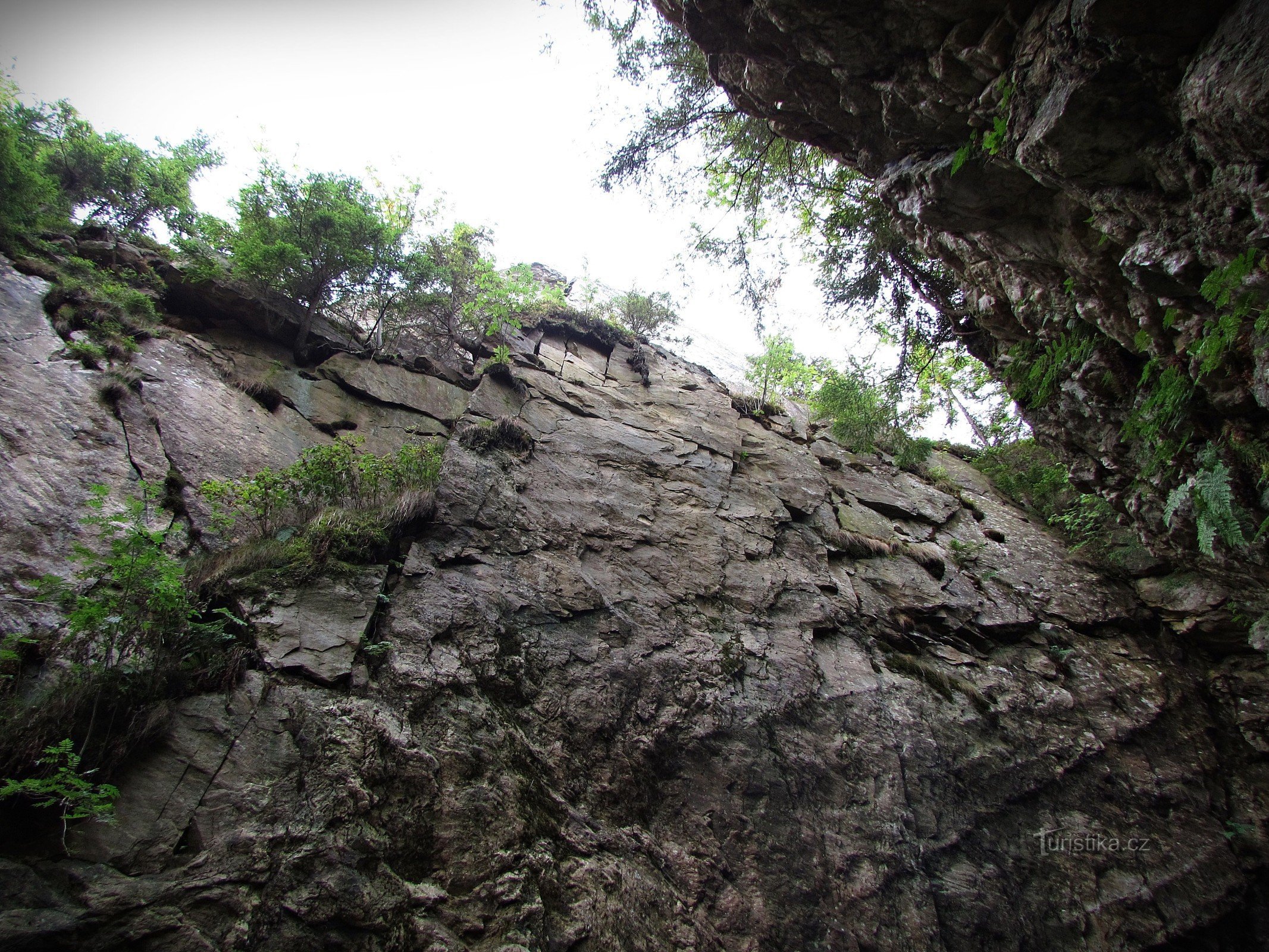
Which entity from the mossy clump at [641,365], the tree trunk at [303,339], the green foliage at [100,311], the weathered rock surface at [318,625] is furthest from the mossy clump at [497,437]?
the mossy clump at [641,365]

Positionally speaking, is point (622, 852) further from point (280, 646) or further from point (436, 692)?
point (280, 646)

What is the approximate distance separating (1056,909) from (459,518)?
9182mm

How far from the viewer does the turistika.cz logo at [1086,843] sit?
6598 millimetres

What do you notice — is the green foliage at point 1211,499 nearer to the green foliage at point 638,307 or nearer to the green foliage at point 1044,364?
Answer: the green foliage at point 1044,364

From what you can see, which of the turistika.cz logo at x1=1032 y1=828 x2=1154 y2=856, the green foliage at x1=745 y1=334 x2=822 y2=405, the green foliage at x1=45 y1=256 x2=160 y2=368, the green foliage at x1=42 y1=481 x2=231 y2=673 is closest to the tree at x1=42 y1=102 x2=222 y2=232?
the green foliage at x1=45 y1=256 x2=160 y2=368

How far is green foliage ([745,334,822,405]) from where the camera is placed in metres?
16.5

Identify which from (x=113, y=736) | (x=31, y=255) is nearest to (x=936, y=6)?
(x=113, y=736)

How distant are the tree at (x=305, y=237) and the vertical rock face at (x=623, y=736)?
1.50 metres

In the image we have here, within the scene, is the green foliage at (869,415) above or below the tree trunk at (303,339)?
above

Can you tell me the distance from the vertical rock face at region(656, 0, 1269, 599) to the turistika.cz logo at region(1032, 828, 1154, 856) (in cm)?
383

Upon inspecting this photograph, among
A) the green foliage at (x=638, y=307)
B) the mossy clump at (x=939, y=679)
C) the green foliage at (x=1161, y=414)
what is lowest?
the mossy clump at (x=939, y=679)

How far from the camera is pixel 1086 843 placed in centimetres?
668

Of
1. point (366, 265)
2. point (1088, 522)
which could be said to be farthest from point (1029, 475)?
point (366, 265)

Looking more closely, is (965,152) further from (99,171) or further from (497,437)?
(99,171)
